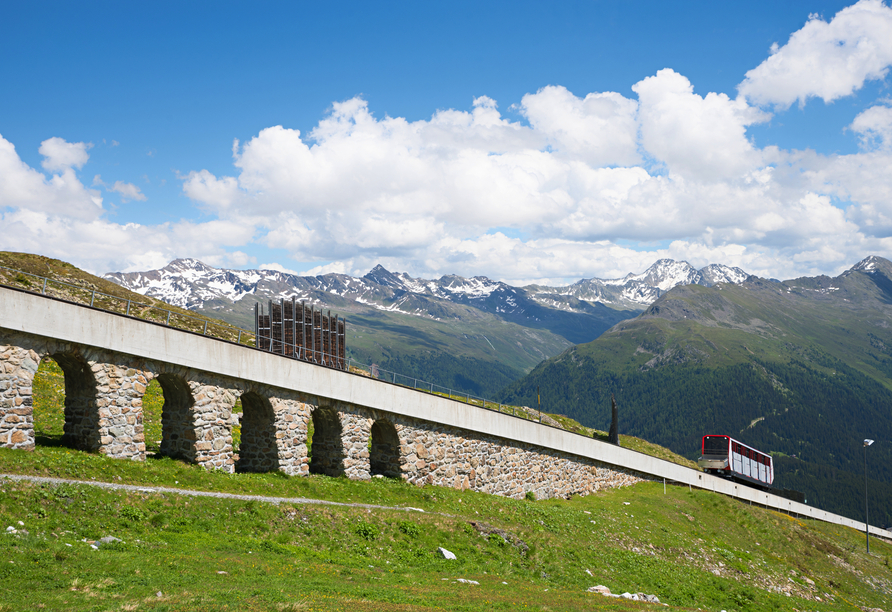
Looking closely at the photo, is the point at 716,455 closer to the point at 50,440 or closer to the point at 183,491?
the point at 183,491

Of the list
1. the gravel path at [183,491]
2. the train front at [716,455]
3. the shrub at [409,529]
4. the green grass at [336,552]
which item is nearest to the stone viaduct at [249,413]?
the green grass at [336,552]

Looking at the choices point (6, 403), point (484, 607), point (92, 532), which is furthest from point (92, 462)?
point (484, 607)

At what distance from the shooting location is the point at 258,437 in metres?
33.5

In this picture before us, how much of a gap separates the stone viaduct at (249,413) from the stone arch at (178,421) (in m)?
0.05

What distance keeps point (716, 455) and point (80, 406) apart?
64.7 metres

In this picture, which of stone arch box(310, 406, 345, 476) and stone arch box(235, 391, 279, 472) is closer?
stone arch box(235, 391, 279, 472)

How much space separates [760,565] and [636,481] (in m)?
17.8

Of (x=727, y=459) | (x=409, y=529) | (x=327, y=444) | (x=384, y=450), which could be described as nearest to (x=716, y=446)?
(x=727, y=459)

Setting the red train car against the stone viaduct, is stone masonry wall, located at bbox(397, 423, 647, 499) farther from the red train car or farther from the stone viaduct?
the red train car

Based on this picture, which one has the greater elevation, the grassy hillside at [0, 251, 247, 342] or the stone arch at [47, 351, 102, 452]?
the grassy hillside at [0, 251, 247, 342]

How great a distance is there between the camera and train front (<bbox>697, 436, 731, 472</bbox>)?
2719 inches

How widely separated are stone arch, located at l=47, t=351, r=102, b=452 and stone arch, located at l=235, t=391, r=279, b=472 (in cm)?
749

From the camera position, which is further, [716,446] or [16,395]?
[716,446]

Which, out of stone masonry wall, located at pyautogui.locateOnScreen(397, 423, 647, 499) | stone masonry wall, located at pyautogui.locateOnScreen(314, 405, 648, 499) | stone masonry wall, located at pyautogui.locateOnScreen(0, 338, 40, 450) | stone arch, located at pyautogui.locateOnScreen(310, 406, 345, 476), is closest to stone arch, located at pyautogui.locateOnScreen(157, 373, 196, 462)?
stone masonry wall, located at pyautogui.locateOnScreen(0, 338, 40, 450)
